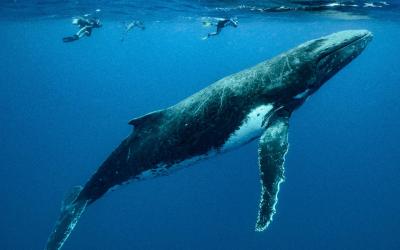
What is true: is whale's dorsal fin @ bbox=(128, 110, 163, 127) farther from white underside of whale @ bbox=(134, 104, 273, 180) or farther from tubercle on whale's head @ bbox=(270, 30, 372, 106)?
tubercle on whale's head @ bbox=(270, 30, 372, 106)

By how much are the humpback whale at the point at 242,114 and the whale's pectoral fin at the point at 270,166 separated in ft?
0.06

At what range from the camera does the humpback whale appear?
7.07 meters

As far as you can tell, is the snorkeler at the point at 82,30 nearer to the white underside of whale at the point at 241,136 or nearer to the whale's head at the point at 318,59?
the white underside of whale at the point at 241,136

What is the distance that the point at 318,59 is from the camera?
23.6ft

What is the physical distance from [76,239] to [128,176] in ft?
78.3

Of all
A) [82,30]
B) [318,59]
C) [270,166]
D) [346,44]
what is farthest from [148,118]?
[82,30]

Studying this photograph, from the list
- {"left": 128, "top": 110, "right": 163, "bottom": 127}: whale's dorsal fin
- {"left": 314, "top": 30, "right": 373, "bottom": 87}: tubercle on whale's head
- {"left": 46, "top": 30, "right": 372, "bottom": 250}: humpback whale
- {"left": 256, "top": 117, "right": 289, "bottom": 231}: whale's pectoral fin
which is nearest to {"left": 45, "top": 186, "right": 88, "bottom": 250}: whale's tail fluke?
{"left": 46, "top": 30, "right": 372, "bottom": 250}: humpback whale

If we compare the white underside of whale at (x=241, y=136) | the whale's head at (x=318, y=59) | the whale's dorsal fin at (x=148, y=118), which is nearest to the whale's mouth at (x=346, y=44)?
the whale's head at (x=318, y=59)

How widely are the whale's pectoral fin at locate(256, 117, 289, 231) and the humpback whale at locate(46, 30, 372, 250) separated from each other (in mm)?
18

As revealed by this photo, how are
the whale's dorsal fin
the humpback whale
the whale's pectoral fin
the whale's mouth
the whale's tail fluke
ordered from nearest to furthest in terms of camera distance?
the whale's pectoral fin < the humpback whale < the whale's mouth < the whale's dorsal fin < the whale's tail fluke

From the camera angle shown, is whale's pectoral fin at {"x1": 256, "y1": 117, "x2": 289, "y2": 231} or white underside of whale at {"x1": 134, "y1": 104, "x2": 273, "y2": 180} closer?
whale's pectoral fin at {"x1": 256, "y1": 117, "x2": 289, "y2": 231}

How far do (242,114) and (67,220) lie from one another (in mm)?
5312

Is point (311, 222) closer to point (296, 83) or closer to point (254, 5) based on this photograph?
point (254, 5)

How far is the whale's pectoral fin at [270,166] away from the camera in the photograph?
5978mm
